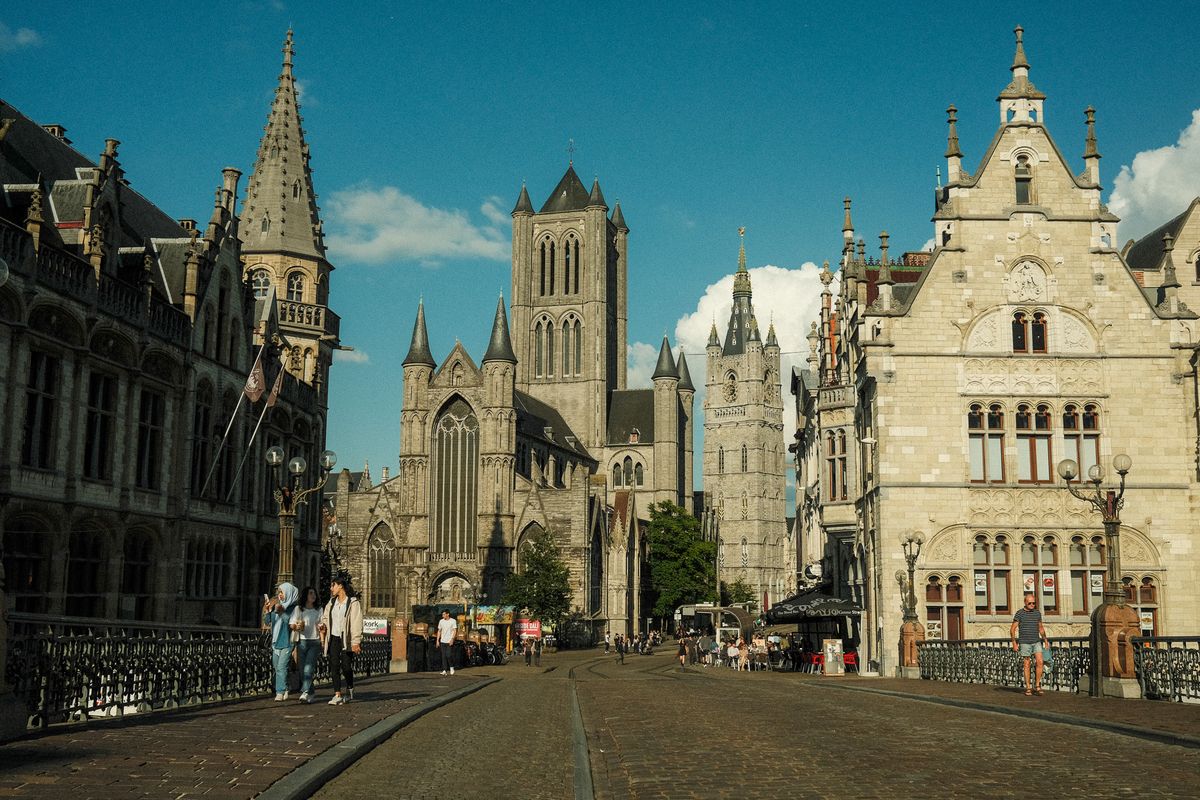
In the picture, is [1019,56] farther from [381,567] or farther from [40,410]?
[381,567]

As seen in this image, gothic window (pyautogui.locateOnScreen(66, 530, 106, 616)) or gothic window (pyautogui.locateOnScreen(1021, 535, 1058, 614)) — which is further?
gothic window (pyautogui.locateOnScreen(1021, 535, 1058, 614))

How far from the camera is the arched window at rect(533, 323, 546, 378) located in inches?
4756

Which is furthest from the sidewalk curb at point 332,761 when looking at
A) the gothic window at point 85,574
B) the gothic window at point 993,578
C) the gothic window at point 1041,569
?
the gothic window at point 1041,569

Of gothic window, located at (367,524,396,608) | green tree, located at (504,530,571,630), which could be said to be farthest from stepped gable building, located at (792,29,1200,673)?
gothic window, located at (367,524,396,608)

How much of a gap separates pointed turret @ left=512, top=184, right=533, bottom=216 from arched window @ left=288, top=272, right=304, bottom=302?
7500 cm

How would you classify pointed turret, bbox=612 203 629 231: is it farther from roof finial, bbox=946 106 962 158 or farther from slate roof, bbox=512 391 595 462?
roof finial, bbox=946 106 962 158

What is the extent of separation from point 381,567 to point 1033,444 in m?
66.0

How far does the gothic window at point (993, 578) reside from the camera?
1289 inches

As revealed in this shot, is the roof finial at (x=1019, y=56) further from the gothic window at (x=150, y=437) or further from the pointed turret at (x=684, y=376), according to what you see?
the pointed turret at (x=684, y=376)

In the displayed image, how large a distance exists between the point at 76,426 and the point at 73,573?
3.34 m

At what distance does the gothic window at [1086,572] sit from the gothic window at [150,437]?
24.6 m

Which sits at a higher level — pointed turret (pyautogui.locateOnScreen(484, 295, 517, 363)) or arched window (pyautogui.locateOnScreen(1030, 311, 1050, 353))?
pointed turret (pyautogui.locateOnScreen(484, 295, 517, 363))

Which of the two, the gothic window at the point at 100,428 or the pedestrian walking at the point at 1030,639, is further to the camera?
the gothic window at the point at 100,428

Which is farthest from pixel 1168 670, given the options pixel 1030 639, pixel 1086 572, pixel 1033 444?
pixel 1033 444
